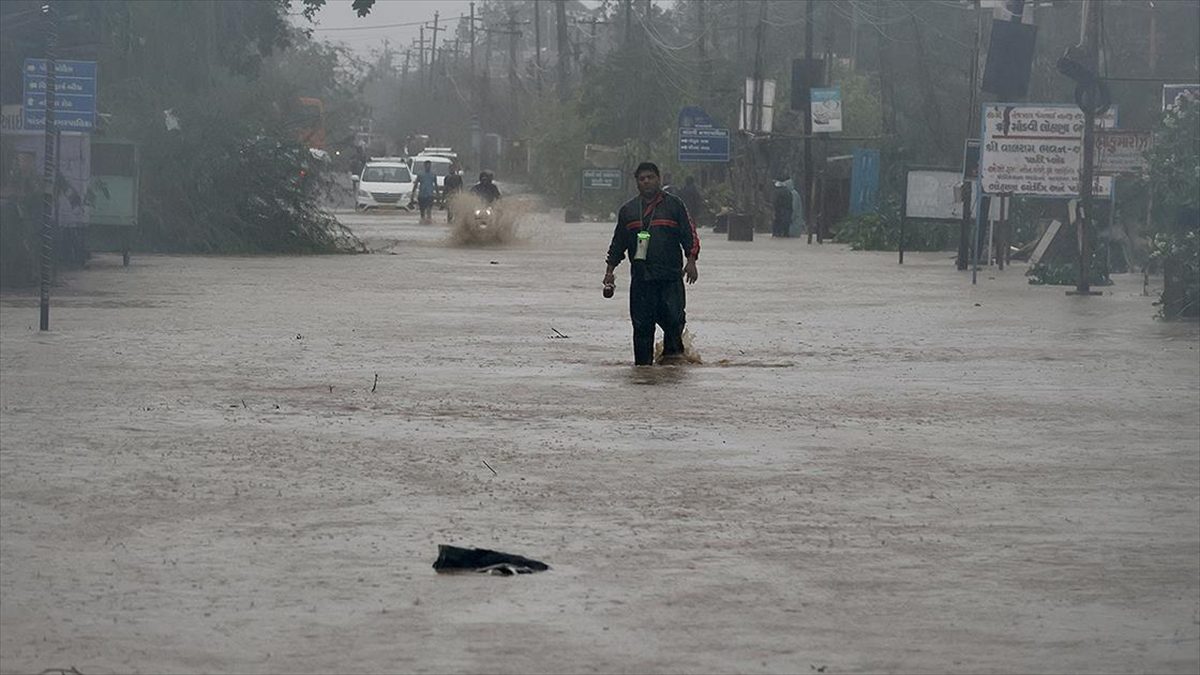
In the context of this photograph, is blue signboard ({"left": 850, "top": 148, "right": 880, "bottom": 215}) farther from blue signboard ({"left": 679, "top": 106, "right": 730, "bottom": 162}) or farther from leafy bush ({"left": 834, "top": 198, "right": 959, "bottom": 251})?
blue signboard ({"left": 679, "top": 106, "right": 730, "bottom": 162})

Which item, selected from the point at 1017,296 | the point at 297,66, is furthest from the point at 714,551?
the point at 297,66

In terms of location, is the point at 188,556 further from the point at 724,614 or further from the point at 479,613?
the point at 724,614

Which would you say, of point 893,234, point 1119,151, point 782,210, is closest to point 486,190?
point 893,234

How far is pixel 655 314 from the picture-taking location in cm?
1838

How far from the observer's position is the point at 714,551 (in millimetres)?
9219

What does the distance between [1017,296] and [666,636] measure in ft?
73.2

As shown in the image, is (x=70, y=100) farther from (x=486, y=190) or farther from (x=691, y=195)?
(x=691, y=195)

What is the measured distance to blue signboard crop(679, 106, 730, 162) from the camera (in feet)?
198

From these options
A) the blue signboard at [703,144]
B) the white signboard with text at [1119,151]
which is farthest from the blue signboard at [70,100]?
the blue signboard at [703,144]

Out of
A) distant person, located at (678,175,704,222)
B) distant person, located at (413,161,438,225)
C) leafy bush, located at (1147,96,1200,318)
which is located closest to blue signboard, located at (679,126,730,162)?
distant person, located at (678,175,704,222)

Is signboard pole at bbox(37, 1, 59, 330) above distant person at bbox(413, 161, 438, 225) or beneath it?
above

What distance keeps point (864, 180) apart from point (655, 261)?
34461 mm

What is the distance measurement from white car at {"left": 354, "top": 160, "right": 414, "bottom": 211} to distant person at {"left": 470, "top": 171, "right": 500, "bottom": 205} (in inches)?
910

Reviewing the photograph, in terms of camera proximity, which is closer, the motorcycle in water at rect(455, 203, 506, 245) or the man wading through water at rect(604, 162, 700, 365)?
the man wading through water at rect(604, 162, 700, 365)
